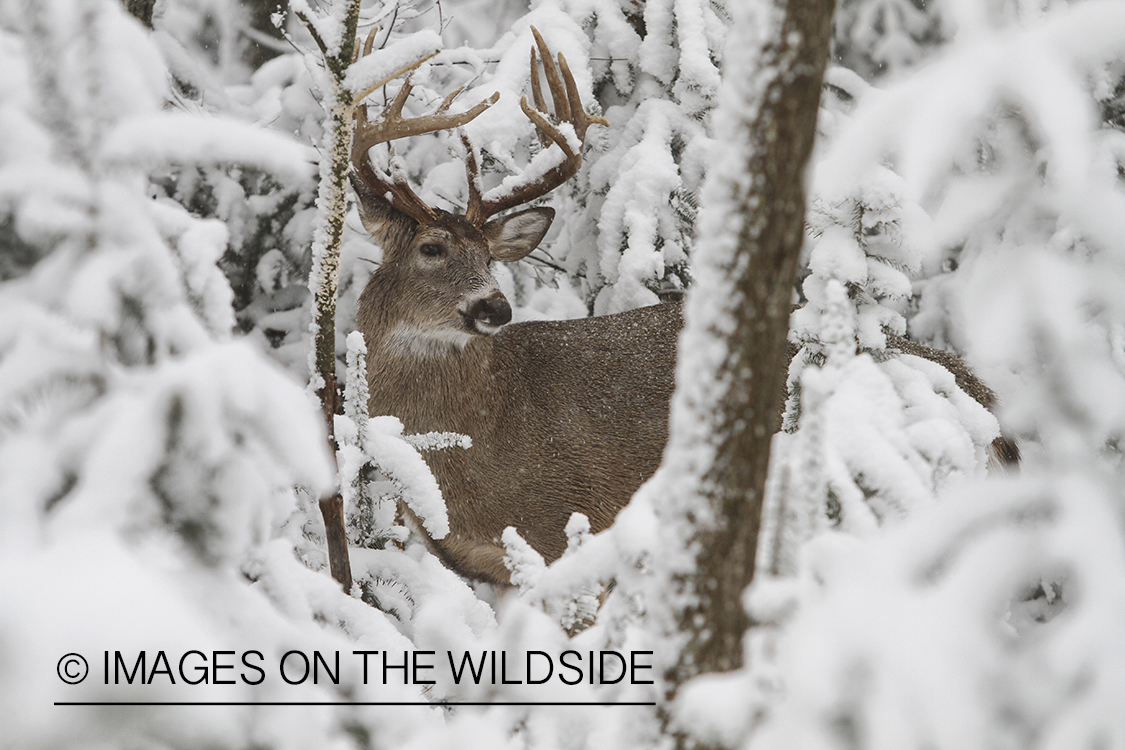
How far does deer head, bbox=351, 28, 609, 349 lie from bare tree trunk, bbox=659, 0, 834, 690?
311cm

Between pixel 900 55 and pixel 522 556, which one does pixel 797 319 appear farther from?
pixel 900 55

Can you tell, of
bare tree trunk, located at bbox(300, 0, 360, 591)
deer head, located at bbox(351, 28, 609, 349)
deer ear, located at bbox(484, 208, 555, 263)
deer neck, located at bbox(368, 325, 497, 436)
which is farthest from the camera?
deer ear, located at bbox(484, 208, 555, 263)

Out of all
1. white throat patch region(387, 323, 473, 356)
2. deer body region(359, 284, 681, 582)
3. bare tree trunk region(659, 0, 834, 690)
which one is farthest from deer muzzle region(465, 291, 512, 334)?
bare tree trunk region(659, 0, 834, 690)

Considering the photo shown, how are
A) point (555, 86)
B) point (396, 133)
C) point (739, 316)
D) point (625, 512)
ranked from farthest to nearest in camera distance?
point (555, 86) < point (396, 133) < point (625, 512) < point (739, 316)

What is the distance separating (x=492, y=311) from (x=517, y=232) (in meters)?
0.73

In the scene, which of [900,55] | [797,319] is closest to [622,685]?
[797,319]

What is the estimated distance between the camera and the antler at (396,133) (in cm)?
342

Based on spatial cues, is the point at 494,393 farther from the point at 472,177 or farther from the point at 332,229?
the point at 332,229

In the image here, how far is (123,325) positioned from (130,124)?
0.75ft

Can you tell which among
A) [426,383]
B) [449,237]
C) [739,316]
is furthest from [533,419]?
[739,316]

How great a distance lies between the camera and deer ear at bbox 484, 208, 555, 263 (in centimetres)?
460

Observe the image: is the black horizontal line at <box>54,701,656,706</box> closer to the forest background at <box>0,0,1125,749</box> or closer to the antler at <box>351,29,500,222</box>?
the forest background at <box>0,0,1125,749</box>

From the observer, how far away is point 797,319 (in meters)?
2.84

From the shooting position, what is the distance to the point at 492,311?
4090 mm
